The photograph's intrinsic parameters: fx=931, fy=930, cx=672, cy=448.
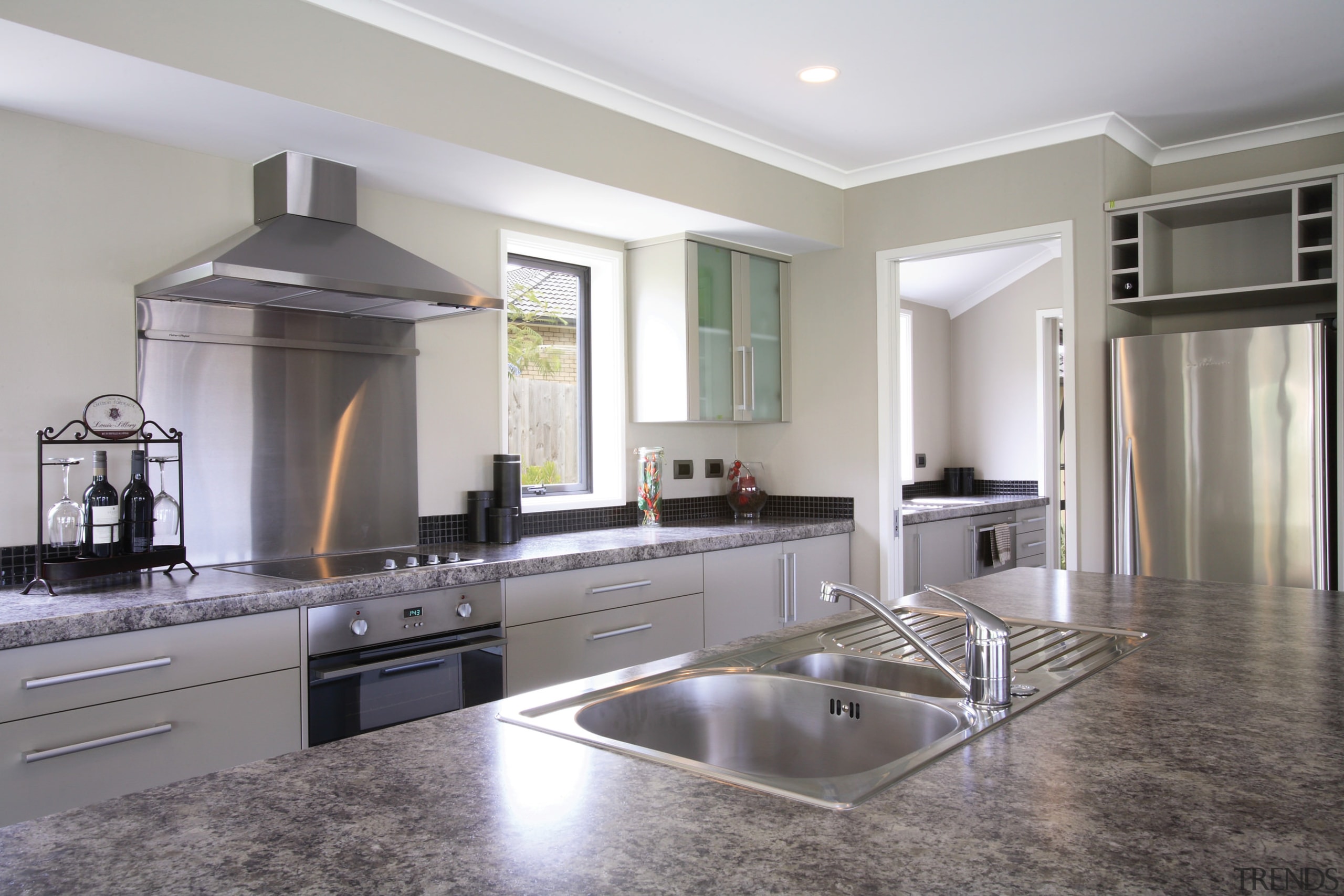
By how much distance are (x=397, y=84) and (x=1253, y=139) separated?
3.34 metres

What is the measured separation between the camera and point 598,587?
3055 millimetres

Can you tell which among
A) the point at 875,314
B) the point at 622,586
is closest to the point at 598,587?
the point at 622,586

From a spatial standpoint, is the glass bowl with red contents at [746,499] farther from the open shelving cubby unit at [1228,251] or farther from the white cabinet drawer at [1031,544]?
the white cabinet drawer at [1031,544]

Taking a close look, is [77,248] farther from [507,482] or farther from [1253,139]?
[1253,139]

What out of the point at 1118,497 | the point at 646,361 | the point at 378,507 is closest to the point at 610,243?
the point at 646,361

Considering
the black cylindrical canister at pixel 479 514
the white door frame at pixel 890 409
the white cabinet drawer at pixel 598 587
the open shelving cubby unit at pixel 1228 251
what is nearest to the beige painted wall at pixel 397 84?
the white door frame at pixel 890 409

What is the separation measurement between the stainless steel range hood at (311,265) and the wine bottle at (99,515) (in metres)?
0.53

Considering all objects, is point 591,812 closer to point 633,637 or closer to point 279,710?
point 279,710

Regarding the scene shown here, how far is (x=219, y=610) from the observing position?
2.13 metres

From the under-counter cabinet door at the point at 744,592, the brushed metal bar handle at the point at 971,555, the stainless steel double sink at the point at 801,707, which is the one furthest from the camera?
the brushed metal bar handle at the point at 971,555

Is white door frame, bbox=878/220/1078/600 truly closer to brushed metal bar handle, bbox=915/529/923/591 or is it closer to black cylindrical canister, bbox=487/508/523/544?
brushed metal bar handle, bbox=915/529/923/591

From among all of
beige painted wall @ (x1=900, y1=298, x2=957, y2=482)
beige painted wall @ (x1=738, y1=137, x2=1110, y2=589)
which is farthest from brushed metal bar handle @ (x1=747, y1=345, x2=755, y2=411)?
beige painted wall @ (x1=900, y1=298, x2=957, y2=482)

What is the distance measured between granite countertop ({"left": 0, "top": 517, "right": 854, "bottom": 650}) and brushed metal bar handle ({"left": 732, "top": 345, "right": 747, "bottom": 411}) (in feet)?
2.86

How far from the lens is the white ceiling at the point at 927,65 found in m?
2.67
